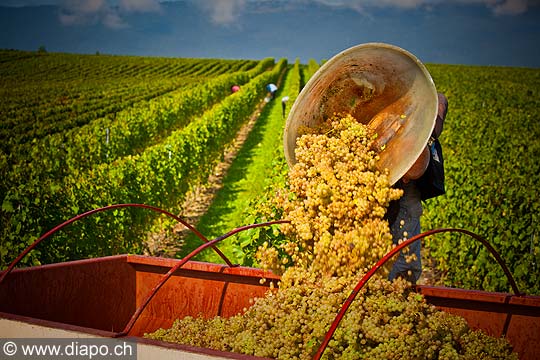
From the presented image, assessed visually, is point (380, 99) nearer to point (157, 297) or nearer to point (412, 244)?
point (412, 244)

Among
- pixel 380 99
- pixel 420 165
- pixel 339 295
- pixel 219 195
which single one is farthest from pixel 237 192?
pixel 339 295

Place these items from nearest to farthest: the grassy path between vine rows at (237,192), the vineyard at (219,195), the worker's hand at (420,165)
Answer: the worker's hand at (420,165) → the vineyard at (219,195) → the grassy path between vine rows at (237,192)

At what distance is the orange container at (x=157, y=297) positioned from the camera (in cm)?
340

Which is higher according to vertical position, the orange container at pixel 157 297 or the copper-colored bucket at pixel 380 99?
the copper-colored bucket at pixel 380 99

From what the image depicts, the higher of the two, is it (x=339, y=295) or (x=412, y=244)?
(x=412, y=244)

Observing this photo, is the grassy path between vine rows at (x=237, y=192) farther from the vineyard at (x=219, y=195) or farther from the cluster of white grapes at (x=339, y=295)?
the cluster of white grapes at (x=339, y=295)

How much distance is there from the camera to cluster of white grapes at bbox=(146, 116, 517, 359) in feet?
9.64

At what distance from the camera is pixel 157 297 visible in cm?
407

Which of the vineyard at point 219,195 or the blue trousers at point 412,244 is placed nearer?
the blue trousers at point 412,244

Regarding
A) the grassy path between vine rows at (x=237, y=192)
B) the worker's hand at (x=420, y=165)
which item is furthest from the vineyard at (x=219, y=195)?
the worker's hand at (x=420, y=165)

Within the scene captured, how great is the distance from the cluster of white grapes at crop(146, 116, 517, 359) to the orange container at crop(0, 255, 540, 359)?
0.82ft

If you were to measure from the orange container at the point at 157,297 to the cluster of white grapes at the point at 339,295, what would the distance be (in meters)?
0.25

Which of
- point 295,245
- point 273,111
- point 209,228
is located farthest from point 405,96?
point 273,111

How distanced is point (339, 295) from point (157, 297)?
1.67 meters
